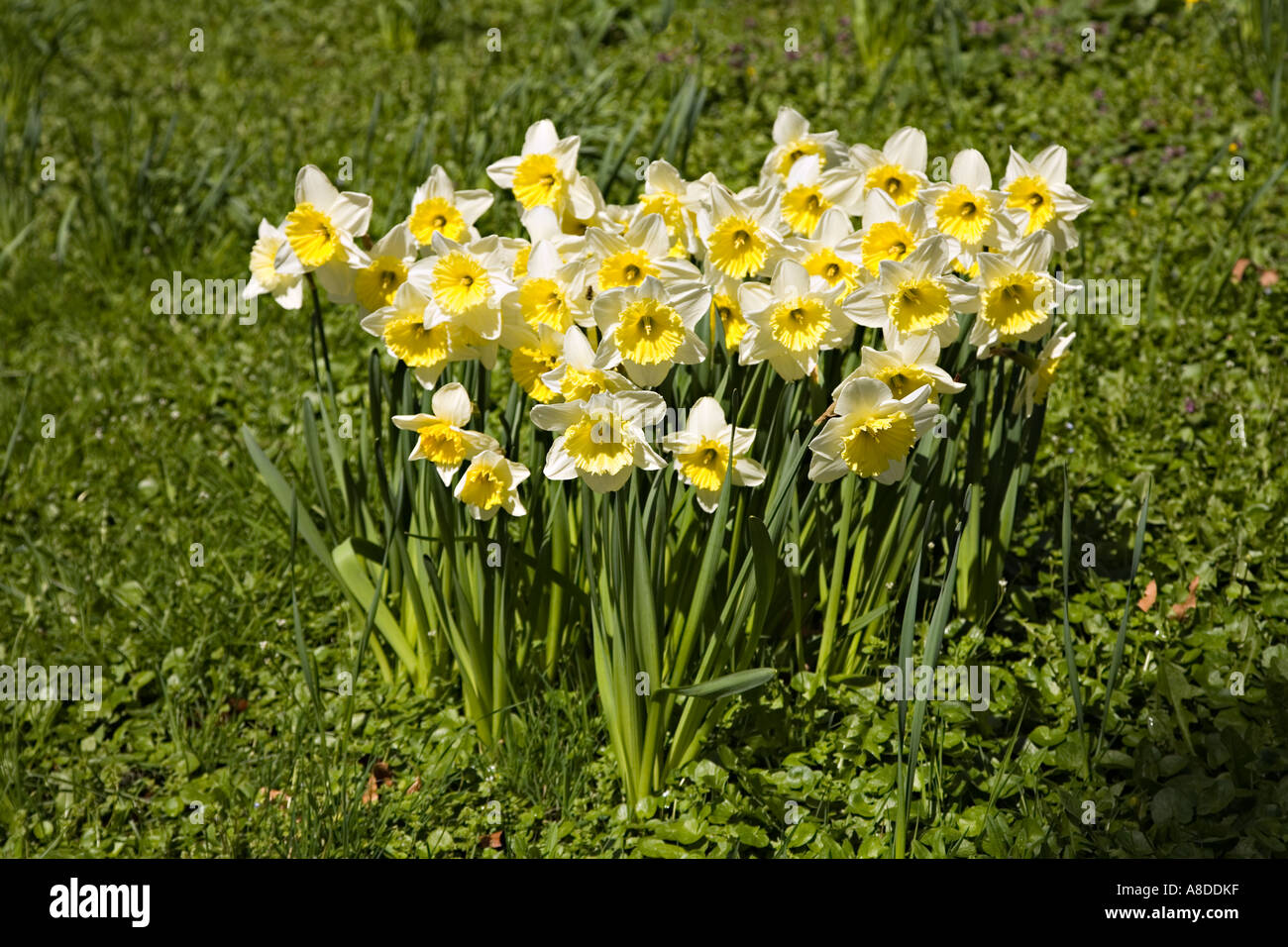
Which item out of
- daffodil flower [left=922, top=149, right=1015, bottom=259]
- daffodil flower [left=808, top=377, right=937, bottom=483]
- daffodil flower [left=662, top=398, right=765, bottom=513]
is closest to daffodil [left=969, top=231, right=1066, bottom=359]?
daffodil flower [left=922, top=149, right=1015, bottom=259]

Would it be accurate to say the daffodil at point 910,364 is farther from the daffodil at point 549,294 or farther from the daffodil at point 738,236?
the daffodil at point 549,294

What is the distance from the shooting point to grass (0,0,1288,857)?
226 centimetres

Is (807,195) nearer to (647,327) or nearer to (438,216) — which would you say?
(647,327)

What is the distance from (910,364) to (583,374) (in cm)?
57

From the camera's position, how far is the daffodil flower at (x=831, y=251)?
2.10 metres

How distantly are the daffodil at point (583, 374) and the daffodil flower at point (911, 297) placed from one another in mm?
427

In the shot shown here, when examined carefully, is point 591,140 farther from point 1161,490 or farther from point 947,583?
point 947,583

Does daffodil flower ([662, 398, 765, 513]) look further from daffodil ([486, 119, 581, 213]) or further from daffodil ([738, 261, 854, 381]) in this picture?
daffodil ([486, 119, 581, 213])

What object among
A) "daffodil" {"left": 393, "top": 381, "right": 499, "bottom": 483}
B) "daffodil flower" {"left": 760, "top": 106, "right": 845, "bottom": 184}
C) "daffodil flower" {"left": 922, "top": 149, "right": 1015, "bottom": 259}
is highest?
"daffodil flower" {"left": 760, "top": 106, "right": 845, "bottom": 184}

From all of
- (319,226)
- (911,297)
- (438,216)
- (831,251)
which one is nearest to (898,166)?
(831,251)

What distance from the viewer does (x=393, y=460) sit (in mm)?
2496

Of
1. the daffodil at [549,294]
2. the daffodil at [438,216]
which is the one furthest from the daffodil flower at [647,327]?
the daffodil at [438,216]

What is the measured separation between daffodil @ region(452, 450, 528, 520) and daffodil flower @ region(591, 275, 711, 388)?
278 mm

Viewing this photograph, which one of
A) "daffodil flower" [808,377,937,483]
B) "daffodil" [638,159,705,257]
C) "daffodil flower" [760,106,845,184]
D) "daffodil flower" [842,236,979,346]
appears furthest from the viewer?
"daffodil flower" [760,106,845,184]
